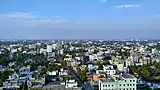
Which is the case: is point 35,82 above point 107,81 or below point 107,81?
below

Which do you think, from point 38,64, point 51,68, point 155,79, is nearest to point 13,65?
point 38,64

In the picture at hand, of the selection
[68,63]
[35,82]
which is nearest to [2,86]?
[35,82]

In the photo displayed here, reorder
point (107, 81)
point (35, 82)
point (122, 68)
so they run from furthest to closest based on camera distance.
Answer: point (122, 68)
point (35, 82)
point (107, 81)

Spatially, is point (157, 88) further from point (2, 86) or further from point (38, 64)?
point (38, 64)

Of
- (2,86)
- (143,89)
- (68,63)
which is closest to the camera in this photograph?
(143,89)

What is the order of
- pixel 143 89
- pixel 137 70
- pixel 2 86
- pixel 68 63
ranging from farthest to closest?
pixel 68 63
pixel 137 70
pixel 2 86
pixel 143 89

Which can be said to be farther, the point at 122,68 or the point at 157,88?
the point at 122,68

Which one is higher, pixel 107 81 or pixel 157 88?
pixel 107 81

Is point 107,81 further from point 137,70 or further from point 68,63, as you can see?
point 68,63

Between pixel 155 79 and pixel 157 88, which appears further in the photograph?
pixel 155 79
